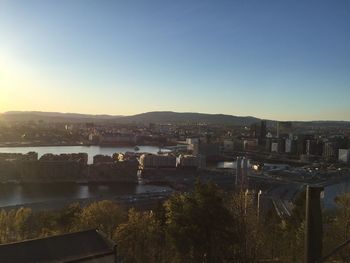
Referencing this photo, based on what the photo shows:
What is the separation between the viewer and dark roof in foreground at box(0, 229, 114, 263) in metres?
1.72

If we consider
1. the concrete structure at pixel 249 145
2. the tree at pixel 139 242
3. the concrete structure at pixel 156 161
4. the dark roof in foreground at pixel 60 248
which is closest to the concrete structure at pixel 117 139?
the concrete structure at pixel 249 145

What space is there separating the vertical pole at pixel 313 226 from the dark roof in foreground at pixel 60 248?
55.2 inches

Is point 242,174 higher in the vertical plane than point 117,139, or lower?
higher

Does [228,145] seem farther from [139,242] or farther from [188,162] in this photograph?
[139,242]

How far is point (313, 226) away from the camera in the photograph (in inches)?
20.2

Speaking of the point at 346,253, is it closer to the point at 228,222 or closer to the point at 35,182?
the point at 228,222

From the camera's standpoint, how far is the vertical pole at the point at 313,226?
504 millimetres

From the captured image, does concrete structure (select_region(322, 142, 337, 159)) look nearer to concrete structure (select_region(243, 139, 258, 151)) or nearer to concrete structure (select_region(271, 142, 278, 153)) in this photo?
concrete structure (select_region(271, 142, 278, 153))

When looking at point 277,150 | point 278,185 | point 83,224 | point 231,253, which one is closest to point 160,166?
point 278,185

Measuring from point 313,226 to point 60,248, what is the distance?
1.47 meters

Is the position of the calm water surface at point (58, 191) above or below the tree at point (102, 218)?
below

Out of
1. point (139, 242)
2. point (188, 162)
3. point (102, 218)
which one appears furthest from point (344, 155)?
point (139, 242)

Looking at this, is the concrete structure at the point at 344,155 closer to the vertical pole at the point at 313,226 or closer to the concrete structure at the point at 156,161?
the concrete structure at the point at 156,161

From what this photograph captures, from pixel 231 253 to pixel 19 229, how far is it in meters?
2.05
